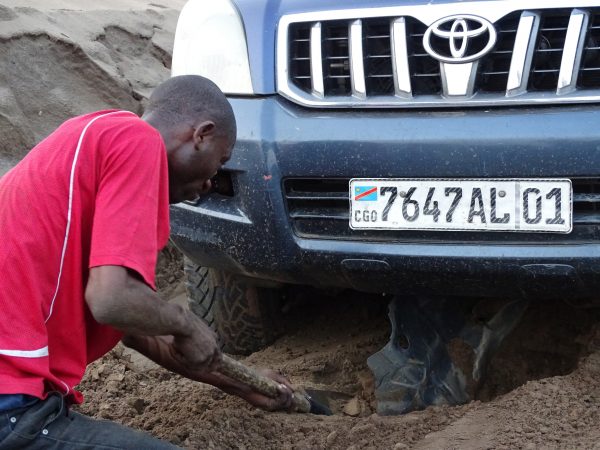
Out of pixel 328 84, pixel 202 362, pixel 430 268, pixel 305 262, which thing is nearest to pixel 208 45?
pixel 328 84

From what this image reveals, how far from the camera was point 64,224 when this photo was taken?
94.5 inches

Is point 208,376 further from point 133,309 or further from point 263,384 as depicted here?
point 133,309

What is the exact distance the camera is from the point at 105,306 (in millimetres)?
2311

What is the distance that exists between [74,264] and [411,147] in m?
1.16

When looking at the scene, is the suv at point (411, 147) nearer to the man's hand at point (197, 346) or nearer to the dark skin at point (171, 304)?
the dark skin at point (171, 304)

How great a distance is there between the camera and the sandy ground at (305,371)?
319cm

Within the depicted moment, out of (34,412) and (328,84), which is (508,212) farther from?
(34,412)

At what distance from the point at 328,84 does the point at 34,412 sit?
147cm

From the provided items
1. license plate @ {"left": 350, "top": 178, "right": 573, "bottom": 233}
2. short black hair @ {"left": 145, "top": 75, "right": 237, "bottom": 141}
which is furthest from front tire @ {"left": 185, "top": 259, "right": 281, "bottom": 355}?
short black hair @ {"left": 145, "top": 75, "right": 237, "bottom": 141}

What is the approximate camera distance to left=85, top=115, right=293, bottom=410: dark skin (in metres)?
2.31

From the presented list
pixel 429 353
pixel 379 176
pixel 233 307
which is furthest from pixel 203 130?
pixel 233 307

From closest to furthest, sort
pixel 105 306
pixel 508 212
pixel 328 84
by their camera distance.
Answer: pixel 105 306, pixel 508 212, pixel 328 84

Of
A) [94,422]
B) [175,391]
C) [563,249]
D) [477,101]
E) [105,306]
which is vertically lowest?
[175,391]

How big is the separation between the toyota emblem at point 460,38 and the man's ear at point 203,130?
856 millimetres
